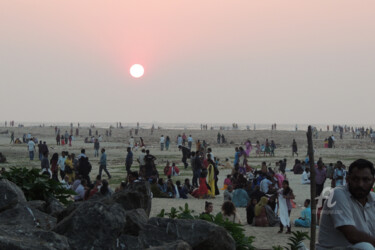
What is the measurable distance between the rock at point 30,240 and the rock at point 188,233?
1.79 metres

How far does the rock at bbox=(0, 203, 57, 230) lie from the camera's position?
8.11 meters

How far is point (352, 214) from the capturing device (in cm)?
490

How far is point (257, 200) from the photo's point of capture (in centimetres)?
1741

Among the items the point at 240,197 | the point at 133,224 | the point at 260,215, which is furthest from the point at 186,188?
the point at 133,224

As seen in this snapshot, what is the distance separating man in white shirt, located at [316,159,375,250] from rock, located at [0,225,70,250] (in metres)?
2.64

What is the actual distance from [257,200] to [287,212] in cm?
212

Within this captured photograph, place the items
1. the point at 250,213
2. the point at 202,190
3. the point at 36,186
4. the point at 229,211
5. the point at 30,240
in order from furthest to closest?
the point at 202,190, the point at 250,213, the point at 229,211, the point at 36,186, the point at 30,240

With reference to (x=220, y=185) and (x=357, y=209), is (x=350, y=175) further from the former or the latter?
(x=220, y=185)

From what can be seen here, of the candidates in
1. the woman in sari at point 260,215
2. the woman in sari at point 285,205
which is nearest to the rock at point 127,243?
the woman in sari at point 285,205

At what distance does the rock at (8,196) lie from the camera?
9.01m

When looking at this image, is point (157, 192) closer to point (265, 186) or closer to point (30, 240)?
point (265, 186)

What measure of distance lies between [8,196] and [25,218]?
3.77 feet

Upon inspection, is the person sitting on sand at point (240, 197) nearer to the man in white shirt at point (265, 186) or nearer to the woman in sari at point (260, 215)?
the man in white shirt at point (265, 186)

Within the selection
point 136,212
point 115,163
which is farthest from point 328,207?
point 115,163
